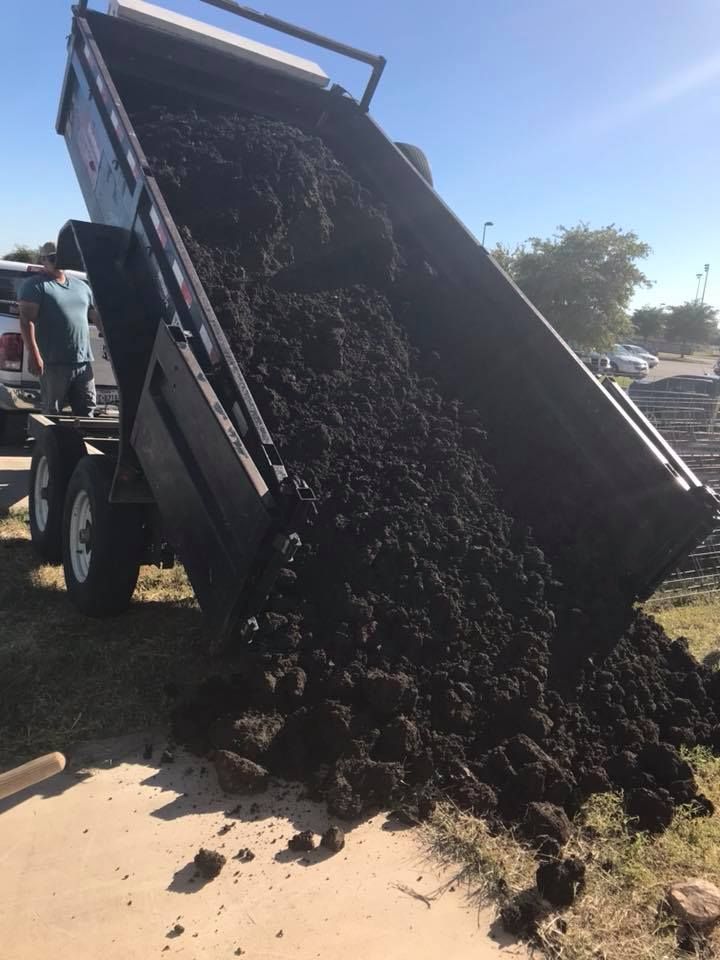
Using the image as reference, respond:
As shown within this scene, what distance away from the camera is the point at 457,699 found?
2979 mm

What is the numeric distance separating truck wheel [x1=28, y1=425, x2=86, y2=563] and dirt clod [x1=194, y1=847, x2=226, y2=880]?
9.35 ft

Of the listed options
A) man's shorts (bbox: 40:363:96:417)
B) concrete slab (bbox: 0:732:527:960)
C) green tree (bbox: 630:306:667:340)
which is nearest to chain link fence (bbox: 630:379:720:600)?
concrete slab (bbox: 0:732:527:960)

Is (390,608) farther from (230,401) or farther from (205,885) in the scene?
(205,885)

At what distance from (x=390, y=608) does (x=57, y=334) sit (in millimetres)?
4286

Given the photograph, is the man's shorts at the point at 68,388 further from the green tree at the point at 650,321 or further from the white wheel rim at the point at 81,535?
the green tree at the point at 650,321

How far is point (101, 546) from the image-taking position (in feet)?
12.3

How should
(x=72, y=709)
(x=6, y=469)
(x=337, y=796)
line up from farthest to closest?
(x=6, y=469) → (x=72, y=709) → (x=337, y=796)

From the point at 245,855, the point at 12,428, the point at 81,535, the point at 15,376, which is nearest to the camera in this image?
the point at 245,855

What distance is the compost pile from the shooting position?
285cm

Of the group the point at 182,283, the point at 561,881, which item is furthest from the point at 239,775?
the point at 182,283

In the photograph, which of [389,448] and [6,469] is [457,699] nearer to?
[389,448]

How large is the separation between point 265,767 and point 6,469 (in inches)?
241

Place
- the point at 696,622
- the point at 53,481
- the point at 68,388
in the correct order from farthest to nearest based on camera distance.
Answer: the point at 68,388, the point at 696,622, the point at 53,481

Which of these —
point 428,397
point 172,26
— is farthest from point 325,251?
point 172,26
